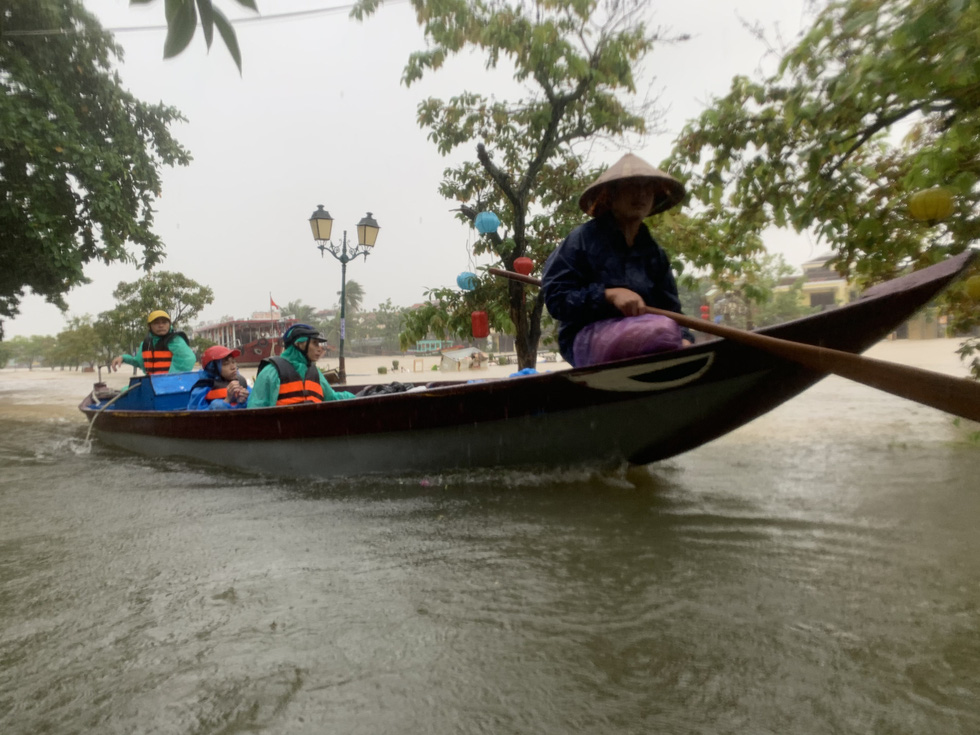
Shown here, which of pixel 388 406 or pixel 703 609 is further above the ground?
pixel 388 406

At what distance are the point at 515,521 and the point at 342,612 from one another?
1172mm

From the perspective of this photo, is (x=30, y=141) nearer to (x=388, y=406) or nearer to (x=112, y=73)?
(x=112, y=73)

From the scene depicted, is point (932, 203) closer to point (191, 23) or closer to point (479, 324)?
point (191, 23)

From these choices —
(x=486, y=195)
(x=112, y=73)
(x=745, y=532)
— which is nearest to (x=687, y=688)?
(x=745, y=532)

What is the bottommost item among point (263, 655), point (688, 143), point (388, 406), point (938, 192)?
point (263, 655)

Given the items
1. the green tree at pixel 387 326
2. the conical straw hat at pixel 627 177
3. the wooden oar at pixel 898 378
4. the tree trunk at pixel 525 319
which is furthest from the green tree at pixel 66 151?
the green tree at pixel 387 326

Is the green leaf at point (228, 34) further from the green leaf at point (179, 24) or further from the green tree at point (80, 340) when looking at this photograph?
the green tree at point (80, 340)

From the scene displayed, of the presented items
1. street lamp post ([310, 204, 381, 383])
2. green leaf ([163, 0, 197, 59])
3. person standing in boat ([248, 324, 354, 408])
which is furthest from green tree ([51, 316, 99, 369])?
green leaf ([163, 0, 197, 59])

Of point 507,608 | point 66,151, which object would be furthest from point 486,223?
point 66,151

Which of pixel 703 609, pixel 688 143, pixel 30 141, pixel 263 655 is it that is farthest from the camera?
pixel 30 141

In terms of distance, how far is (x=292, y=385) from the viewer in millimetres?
4562

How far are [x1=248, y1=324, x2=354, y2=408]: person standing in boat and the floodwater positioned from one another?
0.92 metres

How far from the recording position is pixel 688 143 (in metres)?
3.89

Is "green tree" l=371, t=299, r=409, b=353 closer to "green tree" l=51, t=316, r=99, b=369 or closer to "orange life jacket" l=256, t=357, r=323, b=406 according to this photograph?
"green tree" l=51, t=316, r=99, b=369
